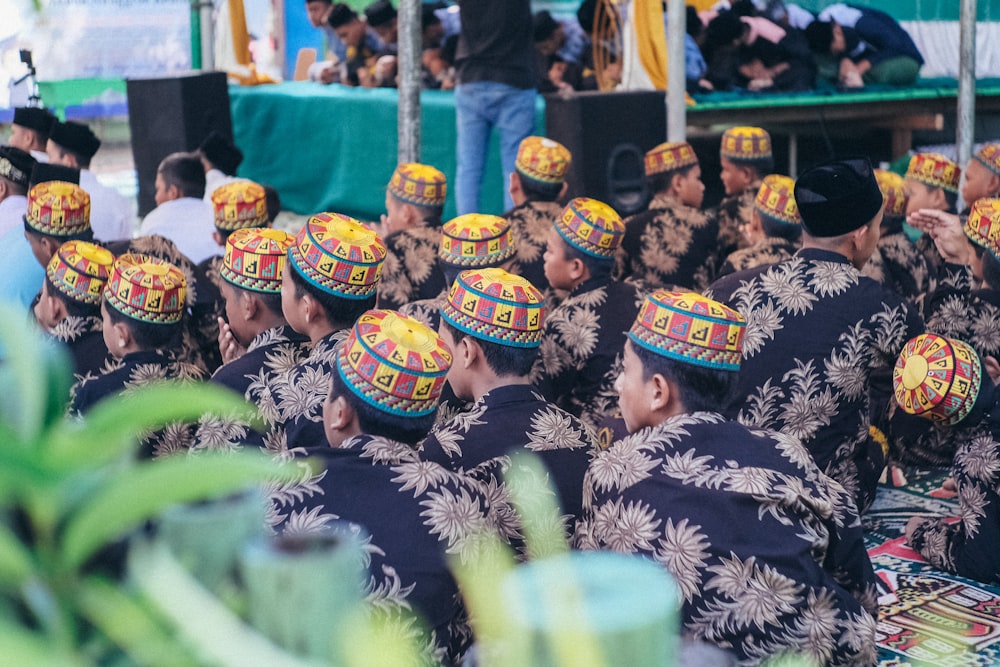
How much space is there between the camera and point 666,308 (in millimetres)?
2172

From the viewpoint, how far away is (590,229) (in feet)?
11.7

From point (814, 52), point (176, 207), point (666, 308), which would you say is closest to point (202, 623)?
point (666, 308)

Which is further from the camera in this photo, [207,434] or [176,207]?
[176,207]

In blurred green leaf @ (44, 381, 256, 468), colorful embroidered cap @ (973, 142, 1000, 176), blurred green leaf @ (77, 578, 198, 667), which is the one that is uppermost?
blurred green leaf @ (44, 381, 256, 468)

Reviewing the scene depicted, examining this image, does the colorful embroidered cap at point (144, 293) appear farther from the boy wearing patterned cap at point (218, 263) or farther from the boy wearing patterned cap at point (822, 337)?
the boy wearing patterned cap at point (822, 337)

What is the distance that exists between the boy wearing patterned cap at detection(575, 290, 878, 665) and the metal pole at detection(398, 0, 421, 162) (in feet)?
11.2

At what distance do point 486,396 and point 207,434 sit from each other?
635 mm

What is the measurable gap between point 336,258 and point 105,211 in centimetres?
263

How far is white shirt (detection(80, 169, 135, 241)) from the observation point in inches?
200

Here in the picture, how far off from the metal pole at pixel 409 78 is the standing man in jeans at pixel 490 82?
2.76ft

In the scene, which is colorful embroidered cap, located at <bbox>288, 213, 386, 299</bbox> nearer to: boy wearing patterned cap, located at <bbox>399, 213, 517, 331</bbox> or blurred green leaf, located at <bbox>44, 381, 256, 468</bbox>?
boy wearing patterned cap, located at <bbox>399, 213, 517, 331</bbox>

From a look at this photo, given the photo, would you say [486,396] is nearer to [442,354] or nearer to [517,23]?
[442,354]

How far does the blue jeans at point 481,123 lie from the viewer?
6.04 metres

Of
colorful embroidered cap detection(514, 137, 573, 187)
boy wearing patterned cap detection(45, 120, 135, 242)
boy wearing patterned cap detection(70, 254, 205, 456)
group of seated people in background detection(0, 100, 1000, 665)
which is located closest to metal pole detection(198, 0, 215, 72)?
boy wearing patterned cap detection(45, 120, 135, 242)
